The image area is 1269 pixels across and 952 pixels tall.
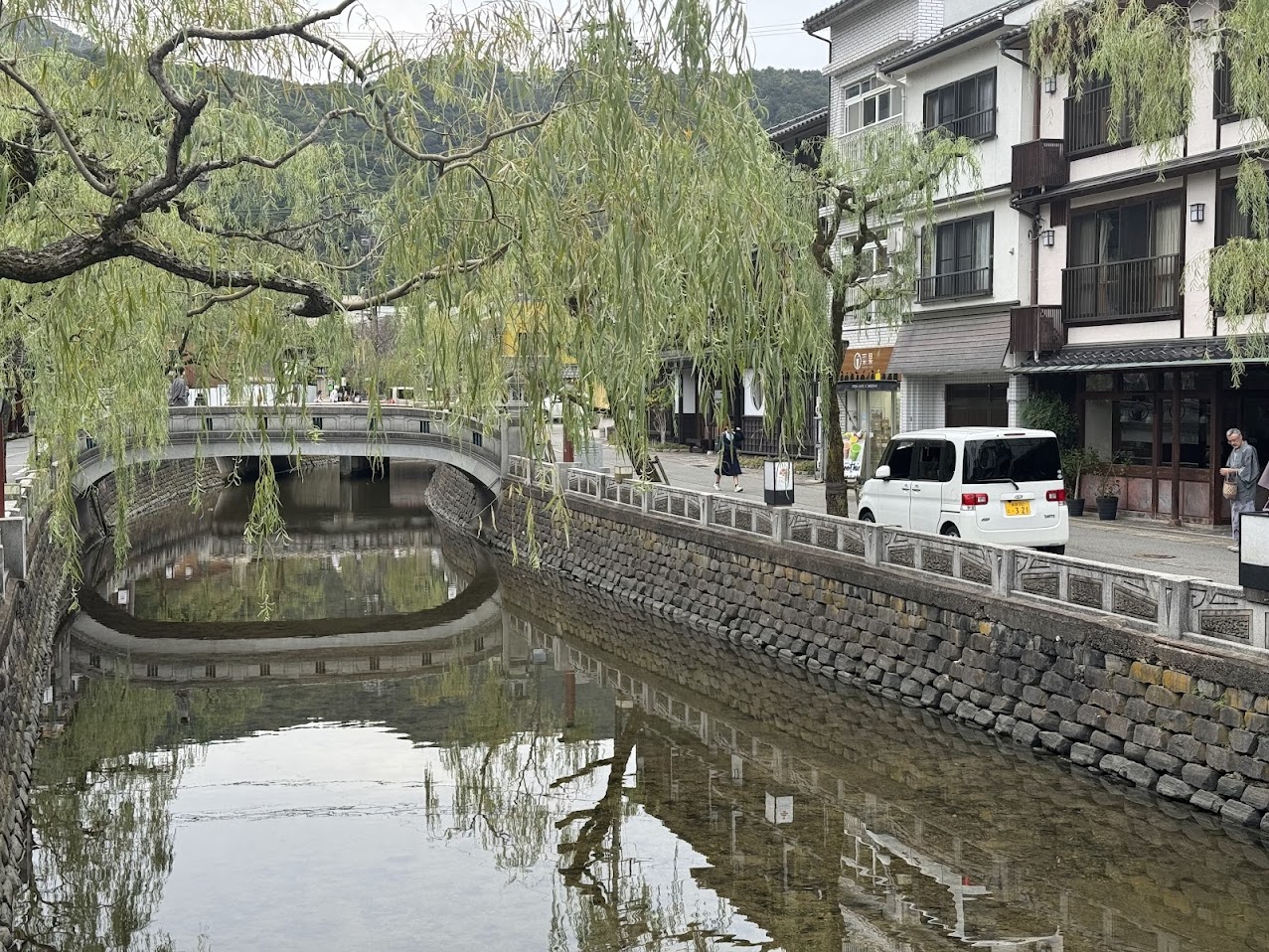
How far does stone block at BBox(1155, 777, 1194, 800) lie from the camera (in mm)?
12914

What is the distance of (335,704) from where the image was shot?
Answer: 20.2 meters

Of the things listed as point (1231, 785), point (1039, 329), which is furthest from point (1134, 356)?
point (1231, 785)

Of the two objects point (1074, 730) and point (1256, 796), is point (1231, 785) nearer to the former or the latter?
point (1256, 796)

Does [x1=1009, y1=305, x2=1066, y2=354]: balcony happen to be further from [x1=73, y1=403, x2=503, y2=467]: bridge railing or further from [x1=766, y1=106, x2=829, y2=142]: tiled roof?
[x1=766, y1=106, x2=829, y2=142]: tiled roof

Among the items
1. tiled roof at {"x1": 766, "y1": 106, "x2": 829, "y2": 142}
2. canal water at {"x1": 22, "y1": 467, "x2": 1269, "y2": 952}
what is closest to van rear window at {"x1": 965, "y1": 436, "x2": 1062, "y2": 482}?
canal water at {"x1": 22, "y1": 467, "x2": 1269, "y2": 952}

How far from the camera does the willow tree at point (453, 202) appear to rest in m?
8.93

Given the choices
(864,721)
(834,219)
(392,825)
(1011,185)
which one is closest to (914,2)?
(1011,185)

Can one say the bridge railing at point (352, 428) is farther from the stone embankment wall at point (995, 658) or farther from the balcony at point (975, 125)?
the balcony at point (975, 125)

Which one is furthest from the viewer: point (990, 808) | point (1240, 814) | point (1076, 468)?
point (1076, 468)

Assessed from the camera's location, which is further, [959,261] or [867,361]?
[867,361]

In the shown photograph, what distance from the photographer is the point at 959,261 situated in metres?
30.8

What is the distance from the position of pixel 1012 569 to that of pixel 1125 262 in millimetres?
11728

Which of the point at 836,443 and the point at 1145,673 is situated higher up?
the point at 836,443

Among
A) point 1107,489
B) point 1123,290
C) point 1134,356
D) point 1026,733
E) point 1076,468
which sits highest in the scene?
point 1123,290
